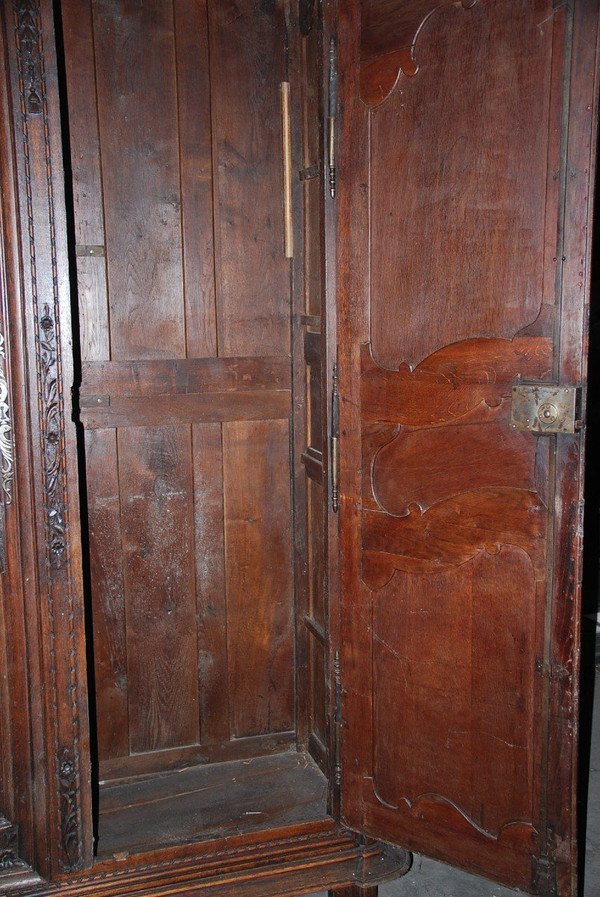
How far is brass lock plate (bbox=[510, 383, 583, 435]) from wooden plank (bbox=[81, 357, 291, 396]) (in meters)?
0.86

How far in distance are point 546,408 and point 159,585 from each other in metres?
1.19

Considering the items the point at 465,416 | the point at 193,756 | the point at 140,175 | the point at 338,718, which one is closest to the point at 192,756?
the point at 193,756

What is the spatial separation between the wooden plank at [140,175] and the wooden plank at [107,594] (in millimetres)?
282

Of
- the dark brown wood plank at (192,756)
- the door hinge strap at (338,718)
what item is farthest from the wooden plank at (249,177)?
the dark brown wood plank at (192,756)

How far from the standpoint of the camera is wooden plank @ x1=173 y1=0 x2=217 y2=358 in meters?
2.19

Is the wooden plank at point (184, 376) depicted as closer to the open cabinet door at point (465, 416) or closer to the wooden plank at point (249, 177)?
the wooden plank at point (249, 177)

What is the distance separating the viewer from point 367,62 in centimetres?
180

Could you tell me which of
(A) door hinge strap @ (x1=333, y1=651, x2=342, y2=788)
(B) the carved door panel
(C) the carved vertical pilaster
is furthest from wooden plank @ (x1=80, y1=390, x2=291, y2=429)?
(A) door hinge strap @ (x1=333, y1=651, x2=342, y2=788)

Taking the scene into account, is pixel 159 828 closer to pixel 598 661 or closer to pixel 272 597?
pixel 272 597

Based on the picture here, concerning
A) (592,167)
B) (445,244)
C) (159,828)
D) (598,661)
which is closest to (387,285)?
(445,244)

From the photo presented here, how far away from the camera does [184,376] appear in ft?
7.50

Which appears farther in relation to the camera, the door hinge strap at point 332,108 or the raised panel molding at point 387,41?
the door hinge strap at point 332,108

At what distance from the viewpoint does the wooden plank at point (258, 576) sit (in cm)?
238

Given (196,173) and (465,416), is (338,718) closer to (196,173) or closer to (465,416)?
(465,416)
